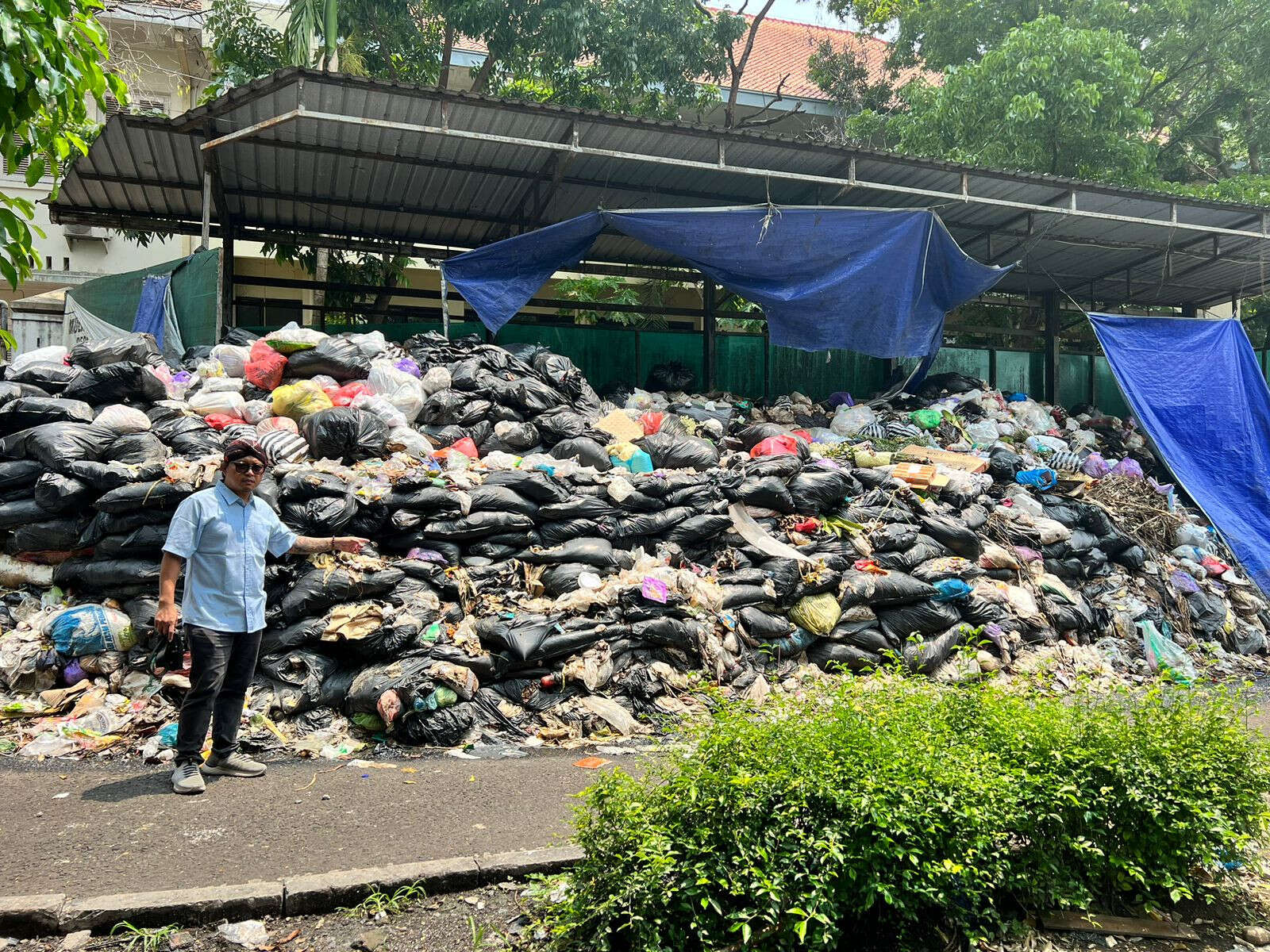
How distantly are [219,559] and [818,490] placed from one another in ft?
14.0

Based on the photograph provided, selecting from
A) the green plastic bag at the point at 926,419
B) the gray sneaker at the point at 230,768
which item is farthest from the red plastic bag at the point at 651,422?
the gray sneaker at the point at 230,768

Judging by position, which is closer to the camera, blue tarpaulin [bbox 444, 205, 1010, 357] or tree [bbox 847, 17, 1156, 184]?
blue tarpaulin [bbox 444, 205, 1010, 357]

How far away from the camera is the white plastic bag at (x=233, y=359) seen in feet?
23.6

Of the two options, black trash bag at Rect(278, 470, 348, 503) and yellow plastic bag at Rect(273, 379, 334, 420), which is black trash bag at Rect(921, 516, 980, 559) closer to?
black trash bag at Rect(278, 470, 348, 503)

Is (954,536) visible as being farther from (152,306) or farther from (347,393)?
(152,306)

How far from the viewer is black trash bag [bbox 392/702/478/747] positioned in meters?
4.38

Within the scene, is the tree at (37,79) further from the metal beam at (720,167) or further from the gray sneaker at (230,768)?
the metal beam at (720,167)

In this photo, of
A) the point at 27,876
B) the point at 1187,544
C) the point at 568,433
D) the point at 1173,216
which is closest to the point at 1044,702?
the point at 27,876

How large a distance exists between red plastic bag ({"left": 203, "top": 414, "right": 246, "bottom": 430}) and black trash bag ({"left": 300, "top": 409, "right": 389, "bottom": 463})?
609mm

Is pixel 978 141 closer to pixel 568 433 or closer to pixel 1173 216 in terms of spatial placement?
pixel 1173 216

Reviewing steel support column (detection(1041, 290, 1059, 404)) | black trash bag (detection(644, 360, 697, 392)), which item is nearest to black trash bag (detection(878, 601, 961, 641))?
black trash bag (detection(644, 360, 697, 392))

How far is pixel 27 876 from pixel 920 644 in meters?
4.61

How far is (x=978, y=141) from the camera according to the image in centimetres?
1298

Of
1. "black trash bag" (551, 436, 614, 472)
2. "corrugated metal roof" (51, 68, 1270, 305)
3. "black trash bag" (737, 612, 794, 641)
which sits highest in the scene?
"corrugated metal roof" (51, 68, 1270, 305)
